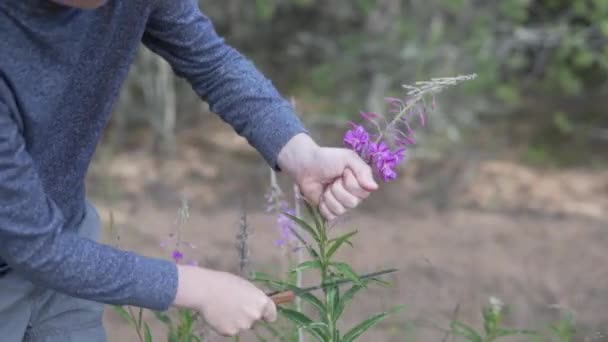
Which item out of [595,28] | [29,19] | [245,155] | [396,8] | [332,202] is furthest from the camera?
[245,155]

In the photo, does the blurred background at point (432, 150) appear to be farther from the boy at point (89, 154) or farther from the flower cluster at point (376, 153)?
the flower cluster at point (376, 153)

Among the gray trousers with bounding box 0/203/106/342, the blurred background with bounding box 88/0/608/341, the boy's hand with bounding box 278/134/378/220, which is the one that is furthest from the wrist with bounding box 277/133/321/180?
the blurred background with bounding box 88/0/608/341

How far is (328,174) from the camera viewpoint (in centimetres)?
185

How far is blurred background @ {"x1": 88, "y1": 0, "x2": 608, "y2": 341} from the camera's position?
13.5ft

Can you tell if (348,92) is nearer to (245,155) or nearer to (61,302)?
(245,155)

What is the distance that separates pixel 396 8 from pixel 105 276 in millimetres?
4148

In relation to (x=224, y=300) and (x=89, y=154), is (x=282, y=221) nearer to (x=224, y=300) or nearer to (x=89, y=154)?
(x=89, y=154)

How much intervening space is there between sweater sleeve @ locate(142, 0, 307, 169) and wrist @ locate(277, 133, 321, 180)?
0.5 inches

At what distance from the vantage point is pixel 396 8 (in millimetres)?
5551

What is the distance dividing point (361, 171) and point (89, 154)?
59cm

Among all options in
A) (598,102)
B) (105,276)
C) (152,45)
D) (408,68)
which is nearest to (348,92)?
(408,68)

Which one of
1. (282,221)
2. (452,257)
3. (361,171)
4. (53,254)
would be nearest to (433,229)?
(452,257)

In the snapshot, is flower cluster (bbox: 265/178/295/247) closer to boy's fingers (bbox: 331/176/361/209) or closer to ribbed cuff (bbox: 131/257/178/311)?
boy's fingers (bbox: 331/176/361/209)

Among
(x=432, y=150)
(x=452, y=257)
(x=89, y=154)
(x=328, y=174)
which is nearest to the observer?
(x=328, y=174)
